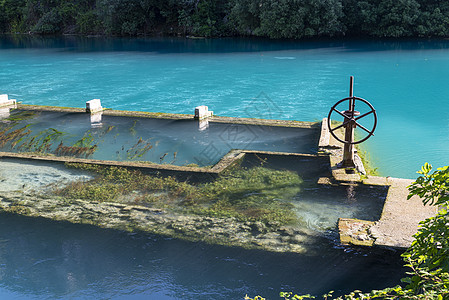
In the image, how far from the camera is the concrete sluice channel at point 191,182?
7.31 m

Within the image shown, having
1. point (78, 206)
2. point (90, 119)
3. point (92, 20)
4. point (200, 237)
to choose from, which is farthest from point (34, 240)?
point (92, 20)

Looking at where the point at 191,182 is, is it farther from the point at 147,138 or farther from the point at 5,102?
the point at 5,102

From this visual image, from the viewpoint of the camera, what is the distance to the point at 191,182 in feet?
29.3

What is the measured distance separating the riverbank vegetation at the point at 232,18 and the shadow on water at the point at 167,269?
28.9 m

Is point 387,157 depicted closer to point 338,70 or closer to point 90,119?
point 90,119

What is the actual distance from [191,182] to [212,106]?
27.5 feet

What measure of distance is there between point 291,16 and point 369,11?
559cm

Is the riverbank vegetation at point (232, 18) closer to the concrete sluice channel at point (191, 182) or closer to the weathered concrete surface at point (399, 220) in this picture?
the concrete sluice channel at point (191, 182)

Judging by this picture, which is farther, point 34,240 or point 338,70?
point 338,70

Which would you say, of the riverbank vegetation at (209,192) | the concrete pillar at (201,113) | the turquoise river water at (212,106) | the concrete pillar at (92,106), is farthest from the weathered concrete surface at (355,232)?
the concrete pillar at (92,106)

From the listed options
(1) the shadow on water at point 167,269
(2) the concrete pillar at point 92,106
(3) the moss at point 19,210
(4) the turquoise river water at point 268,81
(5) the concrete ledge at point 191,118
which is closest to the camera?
(1) the shadow on water at point 167,269

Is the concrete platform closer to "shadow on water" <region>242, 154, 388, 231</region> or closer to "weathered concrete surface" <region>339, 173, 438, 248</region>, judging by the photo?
"weathered concrete surface" <region>339, 173, 438, 248</region>

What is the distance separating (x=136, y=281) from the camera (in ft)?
20.4

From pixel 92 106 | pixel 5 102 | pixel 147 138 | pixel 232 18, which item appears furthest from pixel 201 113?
pixel 232 18
